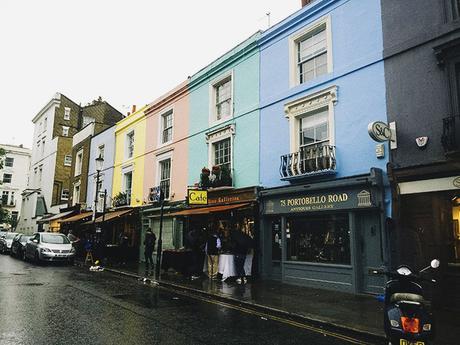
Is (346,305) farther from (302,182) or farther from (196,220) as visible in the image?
(196,220)

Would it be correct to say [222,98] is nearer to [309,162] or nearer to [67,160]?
[309,162]

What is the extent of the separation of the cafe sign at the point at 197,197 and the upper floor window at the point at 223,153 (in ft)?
5.22

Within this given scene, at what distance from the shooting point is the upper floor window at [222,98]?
16.3 metres

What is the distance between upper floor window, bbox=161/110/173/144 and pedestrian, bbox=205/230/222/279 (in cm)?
795

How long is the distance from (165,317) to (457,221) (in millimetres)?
6884

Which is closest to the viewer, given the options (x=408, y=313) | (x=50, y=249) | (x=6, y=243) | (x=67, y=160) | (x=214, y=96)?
(x=408, y=313)

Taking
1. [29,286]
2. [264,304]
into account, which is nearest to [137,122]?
[29,286]

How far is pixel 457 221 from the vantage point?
8.69m

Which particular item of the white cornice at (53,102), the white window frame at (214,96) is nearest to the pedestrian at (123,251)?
the white window frame at (214,96)

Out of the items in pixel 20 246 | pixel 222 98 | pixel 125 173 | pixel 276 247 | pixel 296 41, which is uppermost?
pixel 296 41

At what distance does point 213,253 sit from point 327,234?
4204mm

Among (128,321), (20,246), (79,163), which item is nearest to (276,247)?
(128,321)

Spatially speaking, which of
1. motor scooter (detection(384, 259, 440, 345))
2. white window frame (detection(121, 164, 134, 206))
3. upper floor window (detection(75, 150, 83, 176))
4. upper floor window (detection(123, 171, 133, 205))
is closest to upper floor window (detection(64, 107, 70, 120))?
upper floor window (detection(75, 150, 83, 176))

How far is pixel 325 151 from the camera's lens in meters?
11.4
